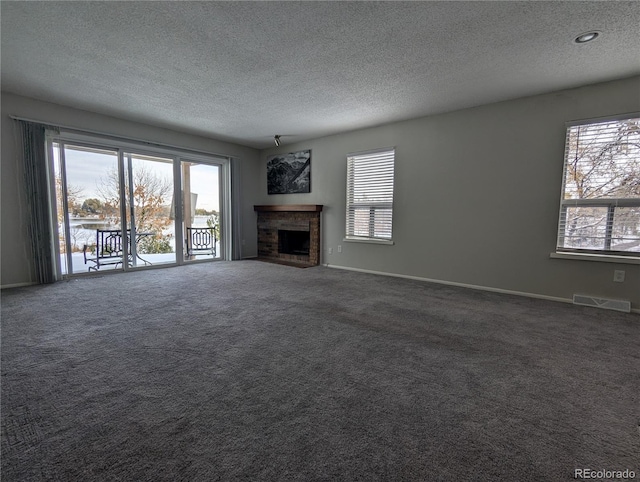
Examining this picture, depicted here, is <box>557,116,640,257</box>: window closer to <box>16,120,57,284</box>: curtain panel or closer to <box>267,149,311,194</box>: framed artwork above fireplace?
<box>267,149,311,194</box>: framed artwork above fireplace

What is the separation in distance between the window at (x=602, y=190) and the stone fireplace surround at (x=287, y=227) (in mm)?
3704

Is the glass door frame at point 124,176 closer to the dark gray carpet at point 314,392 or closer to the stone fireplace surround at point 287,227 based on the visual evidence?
the stone fireplace surround at point 287,227

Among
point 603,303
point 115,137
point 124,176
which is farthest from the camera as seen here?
point 124,176

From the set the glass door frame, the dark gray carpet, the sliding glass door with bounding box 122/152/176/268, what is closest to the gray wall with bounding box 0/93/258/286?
the glass door frame

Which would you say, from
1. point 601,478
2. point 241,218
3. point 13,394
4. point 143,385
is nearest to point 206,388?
Result: point 143,385

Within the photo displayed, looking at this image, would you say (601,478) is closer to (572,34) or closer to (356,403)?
(356,403)

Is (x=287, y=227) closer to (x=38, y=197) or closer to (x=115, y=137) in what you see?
(x=115, y=137)

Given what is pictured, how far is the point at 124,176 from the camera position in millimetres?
4691

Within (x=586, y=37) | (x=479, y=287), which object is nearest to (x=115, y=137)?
(x=586, y=37)

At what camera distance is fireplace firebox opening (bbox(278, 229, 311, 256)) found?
6.30 meters

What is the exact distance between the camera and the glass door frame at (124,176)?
13.2ft

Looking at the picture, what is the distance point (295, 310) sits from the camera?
2936 millimetres

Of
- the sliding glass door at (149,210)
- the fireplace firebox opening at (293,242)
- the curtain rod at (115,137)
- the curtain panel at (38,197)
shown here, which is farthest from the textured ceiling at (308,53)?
the fireplace firebox opening at (293,242)

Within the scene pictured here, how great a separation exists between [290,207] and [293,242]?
3.26ft
